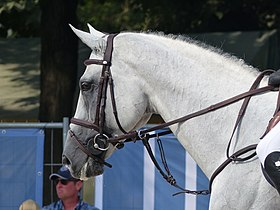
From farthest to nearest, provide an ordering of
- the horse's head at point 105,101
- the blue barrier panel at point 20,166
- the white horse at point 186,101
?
the blue barrier panel at point 20,166 → the horse's head at point 105,101 → the white horse at point 186,101

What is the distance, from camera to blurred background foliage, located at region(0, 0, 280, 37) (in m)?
12.9

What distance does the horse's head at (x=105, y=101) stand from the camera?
4.66 meters

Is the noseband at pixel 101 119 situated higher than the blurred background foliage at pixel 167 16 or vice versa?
the blurred background foliage at pixel 167 16

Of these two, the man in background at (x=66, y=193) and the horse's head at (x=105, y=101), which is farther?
the man in background at (x=66, y=193)

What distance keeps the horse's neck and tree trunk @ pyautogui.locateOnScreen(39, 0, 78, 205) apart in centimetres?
615

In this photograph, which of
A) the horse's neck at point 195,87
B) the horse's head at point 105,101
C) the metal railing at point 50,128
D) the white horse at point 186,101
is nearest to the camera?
the white horse at point 186,101

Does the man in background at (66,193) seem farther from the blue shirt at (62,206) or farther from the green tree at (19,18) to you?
the green tree at (19,18)

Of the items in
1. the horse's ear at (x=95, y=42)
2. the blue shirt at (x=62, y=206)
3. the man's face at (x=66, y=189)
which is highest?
the horse's ear at (x=95, y=42)

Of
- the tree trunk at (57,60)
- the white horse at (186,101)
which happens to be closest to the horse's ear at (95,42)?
the white horse at (186,101)

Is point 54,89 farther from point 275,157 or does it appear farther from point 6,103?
point 275,157

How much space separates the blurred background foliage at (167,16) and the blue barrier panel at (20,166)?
15.0 feet

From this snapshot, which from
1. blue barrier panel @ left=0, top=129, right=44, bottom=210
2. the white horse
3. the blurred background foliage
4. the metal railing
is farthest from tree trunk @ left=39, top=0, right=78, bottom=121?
the white horse

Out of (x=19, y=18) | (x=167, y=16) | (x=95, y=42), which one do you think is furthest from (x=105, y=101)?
(x=167, y=16)

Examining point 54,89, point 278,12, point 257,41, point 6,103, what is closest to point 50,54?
point 54,89
